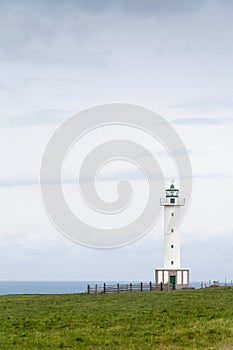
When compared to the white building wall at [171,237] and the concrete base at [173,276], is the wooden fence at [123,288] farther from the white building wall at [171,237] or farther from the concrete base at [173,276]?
the white building wall at [171,237]

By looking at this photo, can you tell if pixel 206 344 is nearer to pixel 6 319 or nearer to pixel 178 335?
pixel 178 335

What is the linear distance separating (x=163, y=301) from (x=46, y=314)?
10.0 meters

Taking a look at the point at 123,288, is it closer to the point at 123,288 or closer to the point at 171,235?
the point at 123,288

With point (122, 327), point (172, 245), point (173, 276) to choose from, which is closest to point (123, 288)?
point (173, 276)

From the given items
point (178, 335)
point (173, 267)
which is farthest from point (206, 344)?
point (173, 267)

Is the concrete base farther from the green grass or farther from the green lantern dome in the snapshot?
the green grass

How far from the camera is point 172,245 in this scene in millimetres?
80188

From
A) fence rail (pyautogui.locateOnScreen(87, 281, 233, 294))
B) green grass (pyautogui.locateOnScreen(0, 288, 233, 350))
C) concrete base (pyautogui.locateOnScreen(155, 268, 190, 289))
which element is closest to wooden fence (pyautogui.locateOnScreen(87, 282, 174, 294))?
fence rail (pyautogui.locateOnScreen(87, 281, 233, 294))

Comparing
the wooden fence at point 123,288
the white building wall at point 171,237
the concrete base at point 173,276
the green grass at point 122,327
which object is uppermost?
the white building wall at point 171,237

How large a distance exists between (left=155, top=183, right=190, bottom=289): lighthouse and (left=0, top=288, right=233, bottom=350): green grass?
34964mm

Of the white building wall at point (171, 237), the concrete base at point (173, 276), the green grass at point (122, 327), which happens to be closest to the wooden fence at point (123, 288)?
the concrete base at point (173, 276)

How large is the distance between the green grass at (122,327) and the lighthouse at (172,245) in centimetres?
3496

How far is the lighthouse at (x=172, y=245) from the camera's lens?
254 ft

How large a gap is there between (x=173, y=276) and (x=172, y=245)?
431 centimetres
